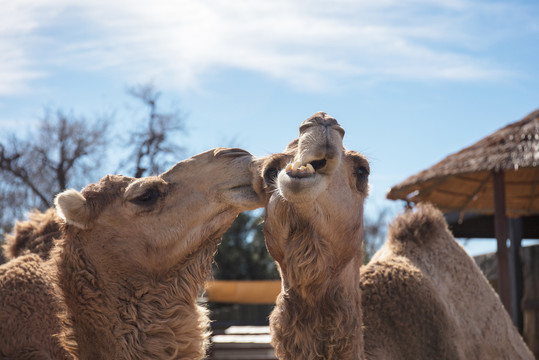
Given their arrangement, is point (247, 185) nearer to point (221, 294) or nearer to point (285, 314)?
point (285, 314)

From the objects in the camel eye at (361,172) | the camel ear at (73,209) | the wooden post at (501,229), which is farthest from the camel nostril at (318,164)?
the wooden post at (501,229)

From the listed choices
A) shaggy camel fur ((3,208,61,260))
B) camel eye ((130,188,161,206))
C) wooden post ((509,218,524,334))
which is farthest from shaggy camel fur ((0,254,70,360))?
wooden post ((509,218,524,334))

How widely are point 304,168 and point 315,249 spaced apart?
0.40m

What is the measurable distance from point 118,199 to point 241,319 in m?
13.1

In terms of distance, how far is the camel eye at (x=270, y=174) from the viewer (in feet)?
9.90

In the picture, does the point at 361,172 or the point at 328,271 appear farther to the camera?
the point at 361,172

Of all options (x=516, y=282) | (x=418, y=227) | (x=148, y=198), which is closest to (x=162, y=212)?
(x=148, y=198)

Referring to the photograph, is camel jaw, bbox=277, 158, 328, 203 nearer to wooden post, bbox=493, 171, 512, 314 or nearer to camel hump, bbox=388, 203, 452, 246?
camel hump, bbox=388, 203, 452, 246

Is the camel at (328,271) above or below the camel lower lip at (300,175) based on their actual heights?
below

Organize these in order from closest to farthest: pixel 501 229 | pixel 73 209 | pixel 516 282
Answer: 1. pixel 73 209
2. pixel 501 229
3. pixel 516 282

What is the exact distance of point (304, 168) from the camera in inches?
109

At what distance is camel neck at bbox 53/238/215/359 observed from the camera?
310 centimetres

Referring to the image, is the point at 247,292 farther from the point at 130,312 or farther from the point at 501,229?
the point at 130,312

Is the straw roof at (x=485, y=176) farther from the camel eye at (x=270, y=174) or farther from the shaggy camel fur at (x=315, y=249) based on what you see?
the camel eye at (x=270, y=174)
